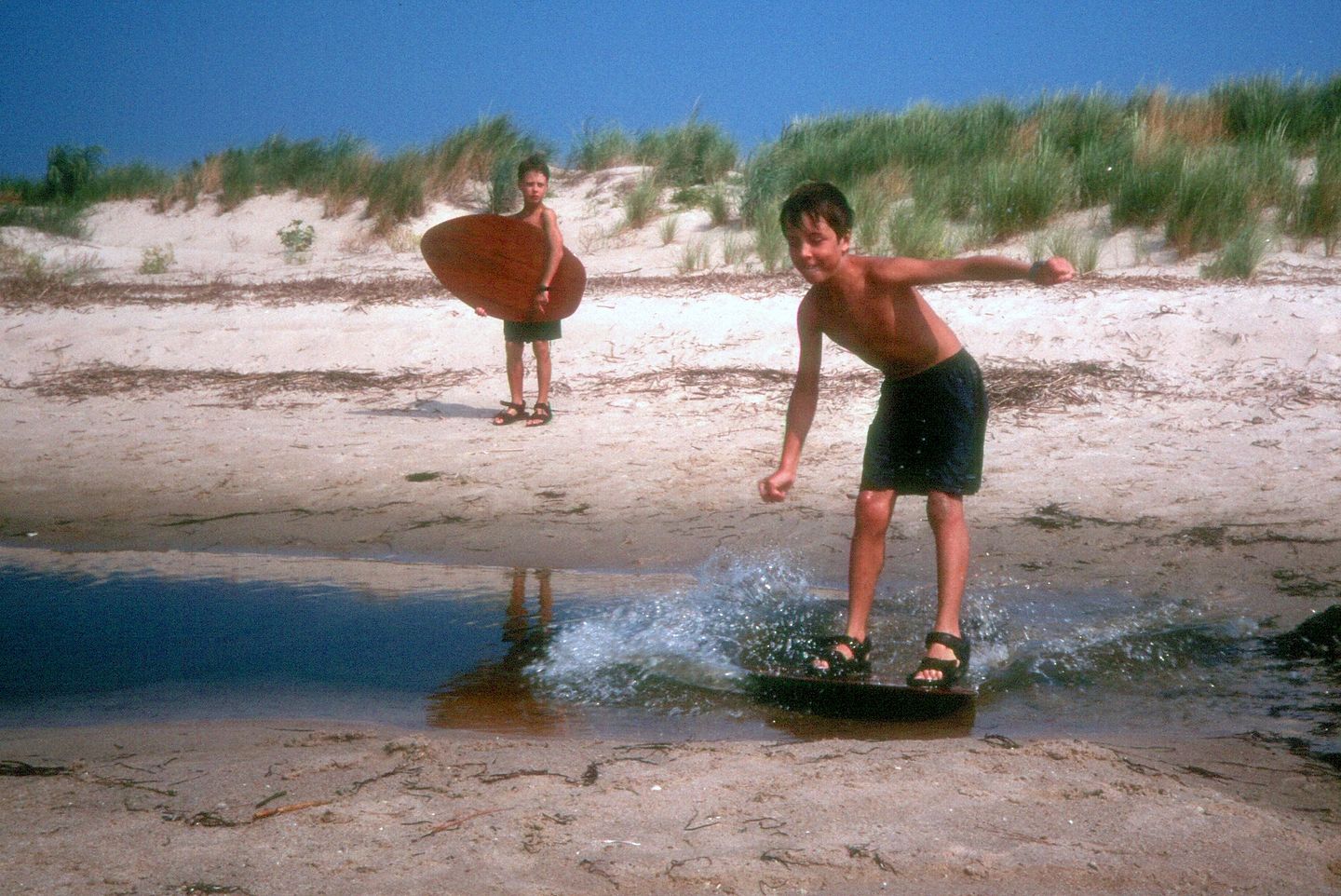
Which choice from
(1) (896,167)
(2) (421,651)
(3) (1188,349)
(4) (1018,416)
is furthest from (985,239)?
(2) (421,651)

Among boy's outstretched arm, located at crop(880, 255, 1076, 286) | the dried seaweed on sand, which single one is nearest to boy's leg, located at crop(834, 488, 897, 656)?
boy's outstretched arm, located at crop(880, 255, 1076, 286)

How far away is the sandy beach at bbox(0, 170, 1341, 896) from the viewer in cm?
235

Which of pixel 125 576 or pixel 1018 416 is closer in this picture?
pixel 125 576

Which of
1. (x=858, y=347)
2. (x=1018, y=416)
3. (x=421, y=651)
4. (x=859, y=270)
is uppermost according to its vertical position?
(x=859, y=270)

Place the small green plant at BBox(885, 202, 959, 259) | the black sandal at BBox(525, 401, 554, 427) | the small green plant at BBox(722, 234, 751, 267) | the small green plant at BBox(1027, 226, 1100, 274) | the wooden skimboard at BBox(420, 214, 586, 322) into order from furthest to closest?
the small green plant at BBox(722, 234, 751, 267)
the small green plant at BBox(885, 202, 959, 259)
the small green plant at BBox(1027, 226, 1100, 274)
the wooden skimboard at BBox(420, 214, 586, 322)
the black sandal at BBox(525, 401, 554, 427)

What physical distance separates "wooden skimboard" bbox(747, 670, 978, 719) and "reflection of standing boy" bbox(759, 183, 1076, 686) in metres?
0.09

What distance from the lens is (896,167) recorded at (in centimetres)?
1334

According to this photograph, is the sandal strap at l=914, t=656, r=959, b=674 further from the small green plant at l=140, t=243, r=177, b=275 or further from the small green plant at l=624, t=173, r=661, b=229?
the small green plant at l=140, t=243, r=177, b=275

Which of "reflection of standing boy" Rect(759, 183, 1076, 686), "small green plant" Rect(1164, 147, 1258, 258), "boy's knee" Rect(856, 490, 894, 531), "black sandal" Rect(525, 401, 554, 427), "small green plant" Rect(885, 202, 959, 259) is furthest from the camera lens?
"small green plant" Rect(885, 202, 959, 259)

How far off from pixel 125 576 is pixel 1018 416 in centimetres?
442

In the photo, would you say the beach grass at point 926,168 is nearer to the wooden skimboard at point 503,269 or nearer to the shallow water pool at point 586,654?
the wooden skimboard at point 503,269

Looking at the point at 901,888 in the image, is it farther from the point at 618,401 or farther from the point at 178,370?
the point at 178,370

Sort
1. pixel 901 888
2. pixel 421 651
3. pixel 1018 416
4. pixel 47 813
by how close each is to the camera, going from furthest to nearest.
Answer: pixel 1018 416 < pixel 421 651 < pixel 47 813 < pixel 901 888

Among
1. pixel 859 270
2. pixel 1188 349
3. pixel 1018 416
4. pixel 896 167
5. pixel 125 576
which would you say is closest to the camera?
pixel 859 270
